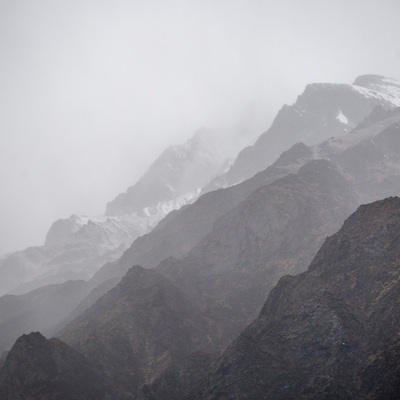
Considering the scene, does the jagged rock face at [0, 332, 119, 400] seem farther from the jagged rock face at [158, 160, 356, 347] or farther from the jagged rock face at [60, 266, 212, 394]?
the jagged rock face at [158, 160, 356, 347]

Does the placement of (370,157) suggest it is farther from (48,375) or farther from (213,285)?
(48,375)

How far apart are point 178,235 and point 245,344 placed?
64516 mm

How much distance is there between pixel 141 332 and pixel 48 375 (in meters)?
13.7

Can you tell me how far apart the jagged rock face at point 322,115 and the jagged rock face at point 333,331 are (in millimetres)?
137517

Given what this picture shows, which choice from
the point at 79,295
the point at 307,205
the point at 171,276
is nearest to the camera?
the point at 171,276

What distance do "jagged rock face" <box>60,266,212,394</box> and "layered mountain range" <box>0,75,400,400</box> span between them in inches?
7.3

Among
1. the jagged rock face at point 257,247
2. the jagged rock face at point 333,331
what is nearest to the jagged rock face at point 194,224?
the jagged rock face at point 257,247

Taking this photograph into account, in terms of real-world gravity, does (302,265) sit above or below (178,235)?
below

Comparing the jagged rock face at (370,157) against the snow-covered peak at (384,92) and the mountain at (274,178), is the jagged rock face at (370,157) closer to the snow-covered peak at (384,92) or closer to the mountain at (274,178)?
the mountain at (274,178)

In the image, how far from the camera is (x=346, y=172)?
103000 millimetres

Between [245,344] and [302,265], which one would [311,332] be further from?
[302,265]

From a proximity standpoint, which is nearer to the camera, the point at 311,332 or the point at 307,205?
the point at 311,332

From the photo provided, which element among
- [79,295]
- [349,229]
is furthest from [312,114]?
[349,229]

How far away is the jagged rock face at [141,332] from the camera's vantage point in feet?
151
